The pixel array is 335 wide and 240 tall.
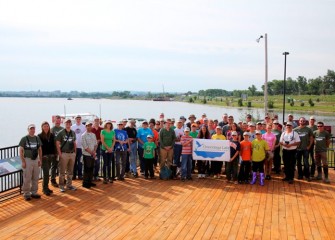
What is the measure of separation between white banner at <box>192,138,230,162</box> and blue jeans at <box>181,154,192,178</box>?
0.25 m

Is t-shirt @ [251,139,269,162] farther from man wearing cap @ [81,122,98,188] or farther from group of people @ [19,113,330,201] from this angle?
man wearing cap @ [81,122,98,188]

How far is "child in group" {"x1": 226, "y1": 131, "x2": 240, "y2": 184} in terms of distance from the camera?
8844mm

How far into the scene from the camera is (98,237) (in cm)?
542

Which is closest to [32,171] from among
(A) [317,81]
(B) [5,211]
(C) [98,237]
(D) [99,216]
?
(B) [5,211]

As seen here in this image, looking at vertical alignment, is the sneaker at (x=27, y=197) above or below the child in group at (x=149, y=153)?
below

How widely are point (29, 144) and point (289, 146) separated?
236 inches

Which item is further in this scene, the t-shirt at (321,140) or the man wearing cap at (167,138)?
the man wearing cap at (167,138)

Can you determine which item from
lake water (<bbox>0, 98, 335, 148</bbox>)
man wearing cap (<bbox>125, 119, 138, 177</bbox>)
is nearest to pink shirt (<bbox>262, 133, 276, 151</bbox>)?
man wearing cap (<bbox>125, 119, 138, 177</bbox>)

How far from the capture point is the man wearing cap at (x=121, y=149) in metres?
8.95

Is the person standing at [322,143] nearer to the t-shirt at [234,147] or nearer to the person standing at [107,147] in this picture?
the t-shirt at [234,147]

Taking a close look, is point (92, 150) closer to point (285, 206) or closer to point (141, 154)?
point (141, 154)

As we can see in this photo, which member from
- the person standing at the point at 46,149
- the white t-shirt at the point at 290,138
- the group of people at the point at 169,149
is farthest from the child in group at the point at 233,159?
the person standing at the point at 46,149

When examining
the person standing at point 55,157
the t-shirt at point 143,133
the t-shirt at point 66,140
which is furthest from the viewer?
the t-shirt at point 143,133

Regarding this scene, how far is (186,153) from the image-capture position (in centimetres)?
911
